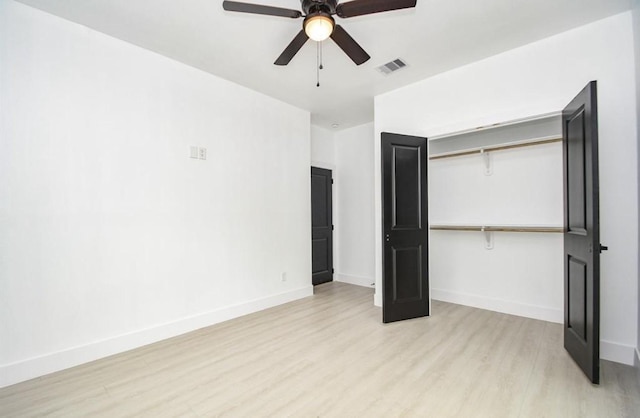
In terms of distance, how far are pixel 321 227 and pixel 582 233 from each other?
3824 mm

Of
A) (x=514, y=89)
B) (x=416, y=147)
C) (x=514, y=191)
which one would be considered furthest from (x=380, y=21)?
(x=514, y=191)

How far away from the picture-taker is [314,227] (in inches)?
209

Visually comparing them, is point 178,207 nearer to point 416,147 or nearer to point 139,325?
point 139,325

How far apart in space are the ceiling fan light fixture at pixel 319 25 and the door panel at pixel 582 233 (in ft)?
6.33

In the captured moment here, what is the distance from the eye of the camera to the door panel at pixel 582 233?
2029 millimetres

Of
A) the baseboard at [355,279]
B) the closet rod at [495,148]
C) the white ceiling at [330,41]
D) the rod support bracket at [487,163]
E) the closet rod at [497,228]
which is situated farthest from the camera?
the baseboard at [355,279]

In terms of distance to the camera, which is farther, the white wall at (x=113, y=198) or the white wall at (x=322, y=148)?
the white wall at (x=322, y=148)

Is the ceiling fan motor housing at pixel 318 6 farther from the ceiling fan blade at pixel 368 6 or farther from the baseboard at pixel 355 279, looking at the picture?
the baseboard at pixel 355 279

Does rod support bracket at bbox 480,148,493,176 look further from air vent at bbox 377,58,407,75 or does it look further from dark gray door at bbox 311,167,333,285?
dark gray door at bbox 311,167,333,285

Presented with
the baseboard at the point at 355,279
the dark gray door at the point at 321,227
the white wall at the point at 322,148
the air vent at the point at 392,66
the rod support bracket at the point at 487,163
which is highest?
the air vent at the point at 392,66

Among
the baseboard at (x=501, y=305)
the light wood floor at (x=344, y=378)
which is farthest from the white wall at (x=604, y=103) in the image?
the light wood floor at (x=344, y=378)

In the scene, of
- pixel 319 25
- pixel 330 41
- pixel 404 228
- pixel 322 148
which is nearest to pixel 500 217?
pixel 404 228

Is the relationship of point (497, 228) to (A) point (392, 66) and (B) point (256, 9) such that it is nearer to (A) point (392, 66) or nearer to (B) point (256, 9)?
(A) point (392, 66)

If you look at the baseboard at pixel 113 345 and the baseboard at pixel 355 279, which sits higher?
the baseboard at pixel 113 345
